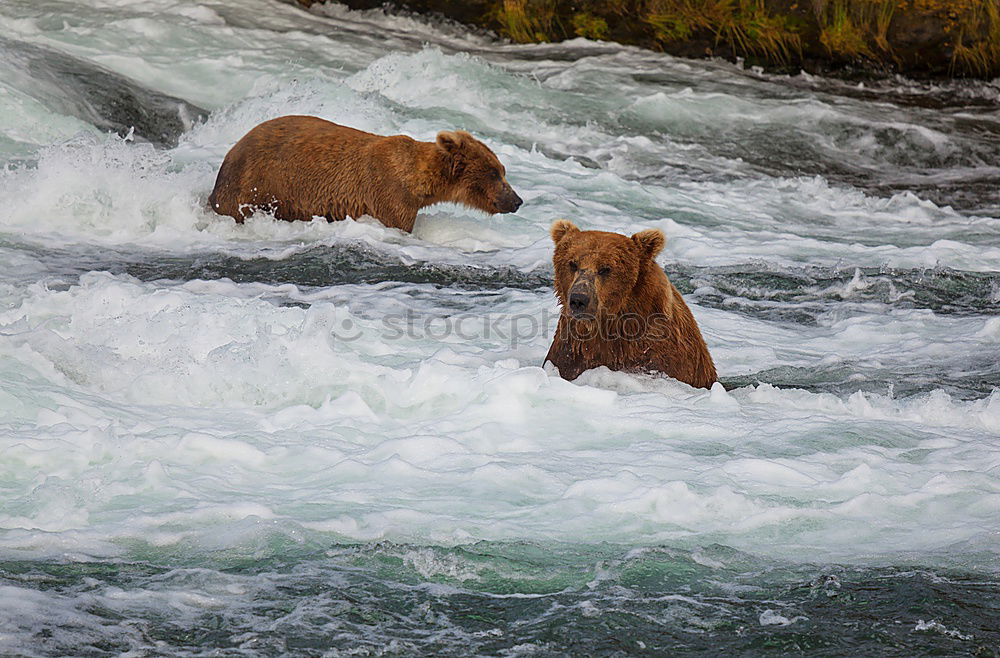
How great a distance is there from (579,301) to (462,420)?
75 cm

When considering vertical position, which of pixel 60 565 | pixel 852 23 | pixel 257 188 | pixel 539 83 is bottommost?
pixel 60 565

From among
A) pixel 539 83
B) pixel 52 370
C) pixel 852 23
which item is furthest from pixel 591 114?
pixel 52 370

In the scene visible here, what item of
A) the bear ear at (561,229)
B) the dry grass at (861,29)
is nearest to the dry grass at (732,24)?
the dry grass at (861,29)

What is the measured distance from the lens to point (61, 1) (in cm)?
1598

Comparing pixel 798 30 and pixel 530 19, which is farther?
pixel 530 19

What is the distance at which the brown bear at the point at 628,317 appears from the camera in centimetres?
568

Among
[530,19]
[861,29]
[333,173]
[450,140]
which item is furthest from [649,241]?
[530,19]

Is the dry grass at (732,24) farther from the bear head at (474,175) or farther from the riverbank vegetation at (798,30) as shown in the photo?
the bear head at (474,175)

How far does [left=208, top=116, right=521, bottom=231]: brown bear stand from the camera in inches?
353

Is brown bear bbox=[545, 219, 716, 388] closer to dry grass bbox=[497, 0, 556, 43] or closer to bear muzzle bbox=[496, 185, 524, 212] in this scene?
bear muzzle bbox=[496, 185, 524, 212]

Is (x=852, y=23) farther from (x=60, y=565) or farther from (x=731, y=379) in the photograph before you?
(x=60, y=565)

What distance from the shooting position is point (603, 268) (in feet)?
18.5

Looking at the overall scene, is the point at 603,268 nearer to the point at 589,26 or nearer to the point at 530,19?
the point at 589,26

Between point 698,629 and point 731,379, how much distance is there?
3.16 metres
